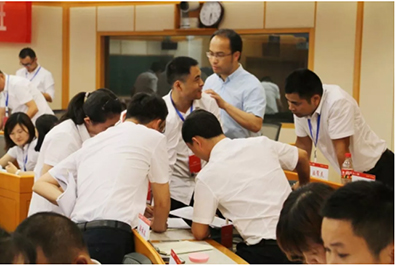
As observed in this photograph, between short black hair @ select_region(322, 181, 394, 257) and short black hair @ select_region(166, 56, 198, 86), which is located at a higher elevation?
short black hair @ select_region(166, 56, 198, 86)

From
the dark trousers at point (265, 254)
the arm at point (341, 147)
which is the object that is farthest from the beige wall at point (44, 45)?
the dark trousers at point (265, 254)

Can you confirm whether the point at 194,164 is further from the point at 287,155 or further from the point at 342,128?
the point at 342,128

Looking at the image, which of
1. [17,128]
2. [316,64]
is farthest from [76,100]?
[316,64]

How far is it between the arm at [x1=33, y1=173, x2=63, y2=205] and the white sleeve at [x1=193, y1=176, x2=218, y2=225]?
64 cm

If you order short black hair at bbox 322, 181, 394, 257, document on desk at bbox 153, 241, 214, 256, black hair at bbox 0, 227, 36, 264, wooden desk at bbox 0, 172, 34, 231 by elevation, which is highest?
short black hair at bbox 322, 181, 394, 257

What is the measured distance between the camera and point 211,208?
255 centimetres

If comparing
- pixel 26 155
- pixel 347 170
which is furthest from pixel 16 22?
pixel 347 170

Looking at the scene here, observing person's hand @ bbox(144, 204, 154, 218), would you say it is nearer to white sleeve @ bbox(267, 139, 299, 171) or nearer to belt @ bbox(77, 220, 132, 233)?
belt @ bbox(77, 220, 132, 233)

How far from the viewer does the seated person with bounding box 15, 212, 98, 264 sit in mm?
1610

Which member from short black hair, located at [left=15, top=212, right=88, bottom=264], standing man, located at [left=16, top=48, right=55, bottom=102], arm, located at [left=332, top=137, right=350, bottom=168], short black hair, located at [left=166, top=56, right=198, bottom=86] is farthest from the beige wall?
short black hair, located at [left=15, top=212, right=88, bottom=264]

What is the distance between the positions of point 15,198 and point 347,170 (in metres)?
2.10

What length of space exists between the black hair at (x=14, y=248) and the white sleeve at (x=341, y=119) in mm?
2153

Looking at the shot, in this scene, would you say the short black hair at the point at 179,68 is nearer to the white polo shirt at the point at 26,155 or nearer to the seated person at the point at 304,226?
the white polo shirt at the point at 26,155

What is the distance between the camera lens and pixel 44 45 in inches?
308
